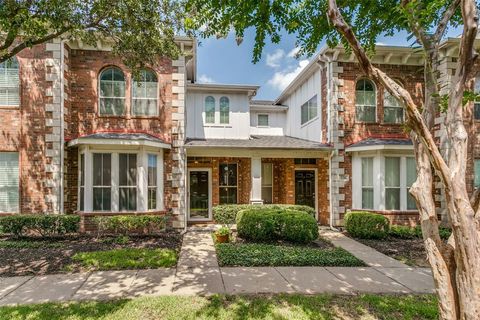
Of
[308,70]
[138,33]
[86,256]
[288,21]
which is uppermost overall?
[308,70]

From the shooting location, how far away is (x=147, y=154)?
9656mm

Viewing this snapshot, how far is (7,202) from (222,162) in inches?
309

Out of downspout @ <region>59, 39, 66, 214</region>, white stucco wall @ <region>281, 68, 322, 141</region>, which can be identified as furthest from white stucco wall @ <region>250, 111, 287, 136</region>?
downspout @ <region>59, 39, 66, 214</region>

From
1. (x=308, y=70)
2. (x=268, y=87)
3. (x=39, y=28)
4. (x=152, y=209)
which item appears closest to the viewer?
(x=39, y=28)

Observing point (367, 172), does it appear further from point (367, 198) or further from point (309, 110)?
point (309, 110)

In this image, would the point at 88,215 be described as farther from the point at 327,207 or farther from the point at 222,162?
the point at 327,207

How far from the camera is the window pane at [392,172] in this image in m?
10.2

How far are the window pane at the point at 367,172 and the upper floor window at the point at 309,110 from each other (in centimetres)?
302

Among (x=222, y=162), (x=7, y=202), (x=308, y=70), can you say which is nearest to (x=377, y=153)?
(x=308, y=70)

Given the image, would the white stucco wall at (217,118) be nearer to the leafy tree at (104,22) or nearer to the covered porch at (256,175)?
the covered porch at (256,175)

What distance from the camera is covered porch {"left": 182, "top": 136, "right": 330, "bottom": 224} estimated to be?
10977 millimetres

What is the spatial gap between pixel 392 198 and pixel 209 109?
27.1ft

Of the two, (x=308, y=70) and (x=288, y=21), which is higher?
(x=308, y=70)

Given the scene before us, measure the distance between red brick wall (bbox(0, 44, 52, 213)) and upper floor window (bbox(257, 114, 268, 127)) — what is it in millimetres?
9450
